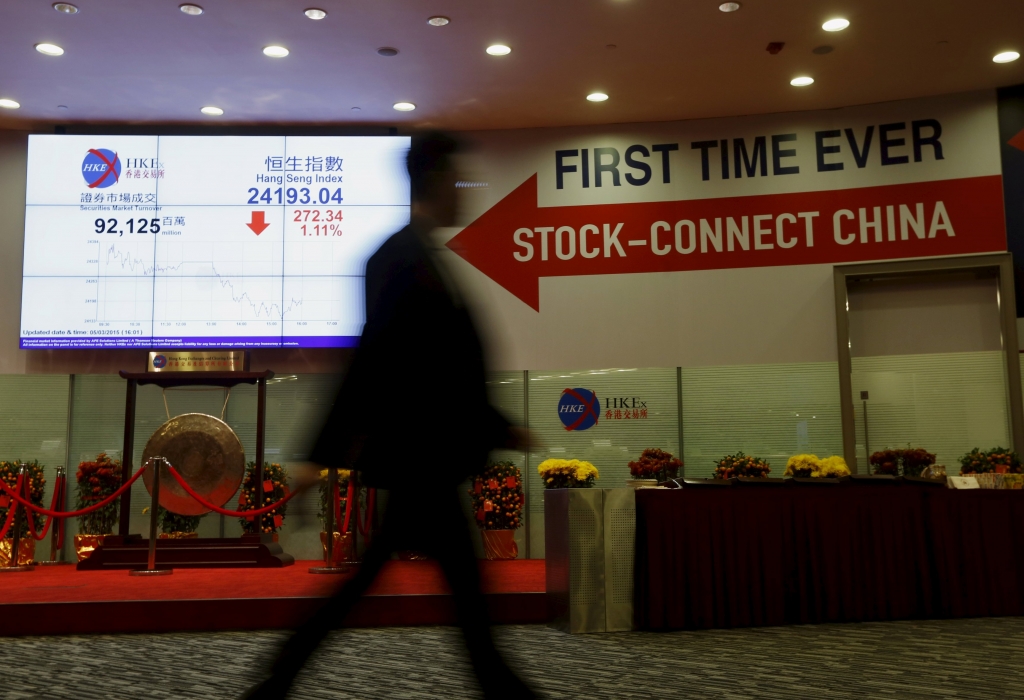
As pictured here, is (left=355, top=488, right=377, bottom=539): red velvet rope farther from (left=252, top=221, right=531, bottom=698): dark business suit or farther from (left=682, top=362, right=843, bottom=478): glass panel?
(left=252, top=221, right=531, bottom=698): dark business suit

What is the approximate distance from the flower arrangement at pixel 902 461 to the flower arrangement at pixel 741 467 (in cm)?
91

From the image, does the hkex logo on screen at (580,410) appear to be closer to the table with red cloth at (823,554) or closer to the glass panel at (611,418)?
the glass panel at (611,418)

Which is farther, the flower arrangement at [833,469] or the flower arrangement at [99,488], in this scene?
the flower arrangement at [99,488]

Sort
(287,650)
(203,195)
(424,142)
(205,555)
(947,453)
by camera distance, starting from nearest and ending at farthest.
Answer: (287,650) → (424,142) → (205,555) → (947,453) → (203,195)

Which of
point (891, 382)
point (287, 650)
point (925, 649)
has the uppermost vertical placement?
point (891, 382)

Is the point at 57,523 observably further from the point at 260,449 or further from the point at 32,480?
the point at 260,449

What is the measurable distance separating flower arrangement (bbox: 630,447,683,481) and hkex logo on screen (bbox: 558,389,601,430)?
3.45 feet

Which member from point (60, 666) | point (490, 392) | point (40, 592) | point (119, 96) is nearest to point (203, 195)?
point (119, 96)

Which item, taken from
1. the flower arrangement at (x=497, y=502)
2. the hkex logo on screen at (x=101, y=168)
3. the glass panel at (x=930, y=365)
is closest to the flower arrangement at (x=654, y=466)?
the flower arrangement at (x=497, y=502)

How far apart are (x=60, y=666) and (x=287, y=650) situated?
2.28 meters

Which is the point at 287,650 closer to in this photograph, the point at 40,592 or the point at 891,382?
the point at 40,592

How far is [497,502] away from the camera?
26.3ft

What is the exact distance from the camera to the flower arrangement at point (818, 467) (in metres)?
5.61

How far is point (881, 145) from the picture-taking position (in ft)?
27.2
